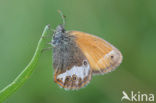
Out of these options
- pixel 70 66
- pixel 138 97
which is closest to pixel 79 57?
pixel 70 66

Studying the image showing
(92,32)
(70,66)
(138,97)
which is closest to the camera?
(70,66)

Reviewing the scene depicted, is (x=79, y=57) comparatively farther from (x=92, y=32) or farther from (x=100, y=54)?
(x=92, y=32)

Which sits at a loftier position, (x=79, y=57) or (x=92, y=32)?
(x=92, y=32)

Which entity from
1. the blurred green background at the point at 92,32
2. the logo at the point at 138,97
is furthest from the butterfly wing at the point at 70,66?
the logo at the point at 138,97

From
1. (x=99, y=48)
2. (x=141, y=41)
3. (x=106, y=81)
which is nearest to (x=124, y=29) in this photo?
(x=141, y=41)

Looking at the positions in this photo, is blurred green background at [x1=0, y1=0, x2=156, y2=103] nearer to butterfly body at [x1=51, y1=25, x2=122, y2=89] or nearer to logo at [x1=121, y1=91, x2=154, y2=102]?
logo at [x1=121, y1=91, x2=154, y2=102]

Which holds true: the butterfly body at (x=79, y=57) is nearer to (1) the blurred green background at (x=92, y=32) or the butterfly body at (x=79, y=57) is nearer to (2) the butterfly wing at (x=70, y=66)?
(2) the butterfly wing at (x=70, y=66)
